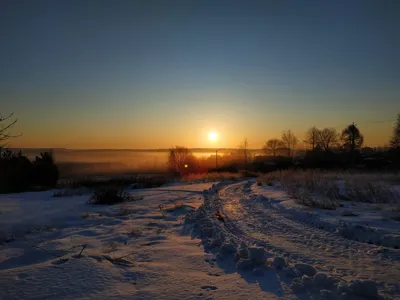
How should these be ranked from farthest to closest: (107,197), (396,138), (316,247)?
(396,138), (107,197), (316,247)

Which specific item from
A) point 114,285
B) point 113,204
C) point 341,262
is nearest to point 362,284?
point 341,262

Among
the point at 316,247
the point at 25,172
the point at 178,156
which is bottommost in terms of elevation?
the point at 316,247

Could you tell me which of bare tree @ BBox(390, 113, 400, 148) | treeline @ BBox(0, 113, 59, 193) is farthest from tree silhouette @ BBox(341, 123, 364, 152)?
treeline @ BBox(0, 113, 59, 193)

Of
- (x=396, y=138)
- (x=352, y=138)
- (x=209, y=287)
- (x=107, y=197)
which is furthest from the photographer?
(x=352, y=138)

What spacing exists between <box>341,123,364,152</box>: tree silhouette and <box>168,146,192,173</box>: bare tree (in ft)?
143

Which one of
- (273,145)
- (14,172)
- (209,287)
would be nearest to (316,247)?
(209,287)

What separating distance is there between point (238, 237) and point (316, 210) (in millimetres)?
4354

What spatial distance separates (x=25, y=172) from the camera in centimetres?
2816

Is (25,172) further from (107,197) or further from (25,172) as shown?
(107,197)

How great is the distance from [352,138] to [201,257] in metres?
85.6

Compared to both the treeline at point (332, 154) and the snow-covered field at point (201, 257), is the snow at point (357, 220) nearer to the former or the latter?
the snow-covered field at point (201, 257)

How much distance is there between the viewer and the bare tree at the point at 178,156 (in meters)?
81.2

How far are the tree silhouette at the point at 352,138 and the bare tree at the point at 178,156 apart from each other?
143ft

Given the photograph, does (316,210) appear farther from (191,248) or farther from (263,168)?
(263,168)
